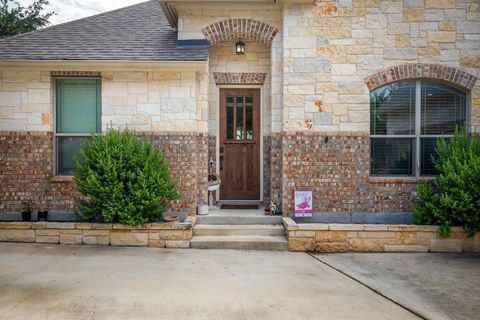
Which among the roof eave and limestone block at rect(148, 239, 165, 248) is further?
the roof eave

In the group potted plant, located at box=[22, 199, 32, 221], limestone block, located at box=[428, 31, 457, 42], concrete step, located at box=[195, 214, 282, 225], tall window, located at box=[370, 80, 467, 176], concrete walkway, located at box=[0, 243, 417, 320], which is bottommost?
concrete walkway, located at box=[0, 243, 417, 320]

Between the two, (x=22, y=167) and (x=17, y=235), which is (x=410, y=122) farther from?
(x=22, y=167)

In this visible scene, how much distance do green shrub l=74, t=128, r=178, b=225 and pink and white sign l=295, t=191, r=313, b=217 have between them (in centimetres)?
253

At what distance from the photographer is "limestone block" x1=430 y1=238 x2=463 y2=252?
21.0 feet

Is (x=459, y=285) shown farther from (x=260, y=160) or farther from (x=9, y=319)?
(x=9, y=319)

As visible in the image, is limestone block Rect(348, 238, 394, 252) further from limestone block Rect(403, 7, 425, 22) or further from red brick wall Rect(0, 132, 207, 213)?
limestone block Rect(403, 7, 425, 22)

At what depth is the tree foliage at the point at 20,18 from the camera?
16250mm

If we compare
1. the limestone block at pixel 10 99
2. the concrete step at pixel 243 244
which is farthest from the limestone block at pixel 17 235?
the concrete step at pixel 243 244

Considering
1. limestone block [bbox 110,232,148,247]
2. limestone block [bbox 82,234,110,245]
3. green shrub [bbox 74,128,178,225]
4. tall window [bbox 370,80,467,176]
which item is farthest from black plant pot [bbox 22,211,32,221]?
tall window [bbox 370,80,467,176]

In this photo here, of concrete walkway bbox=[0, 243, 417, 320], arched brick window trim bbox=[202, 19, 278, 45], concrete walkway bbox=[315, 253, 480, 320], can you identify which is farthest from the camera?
arched brick window trim bbox=[202, 19, 278, 45]

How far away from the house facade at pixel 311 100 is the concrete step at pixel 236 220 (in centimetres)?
38

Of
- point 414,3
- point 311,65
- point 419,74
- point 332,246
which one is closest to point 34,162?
point 311,65

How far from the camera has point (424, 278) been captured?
199 inches

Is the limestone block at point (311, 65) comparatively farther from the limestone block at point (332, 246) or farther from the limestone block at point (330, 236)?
the limestone block at point (332, 246)
